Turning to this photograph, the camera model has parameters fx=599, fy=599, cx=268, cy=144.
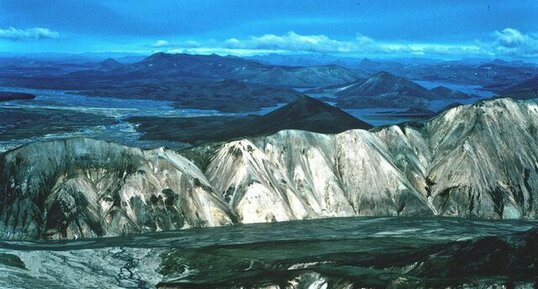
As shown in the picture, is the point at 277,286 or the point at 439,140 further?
the point at 439,140

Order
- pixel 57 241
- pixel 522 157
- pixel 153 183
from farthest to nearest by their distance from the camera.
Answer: pixel 522 157
pixel 153 183
pixel 57 241

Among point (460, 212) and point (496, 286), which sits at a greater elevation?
point (496, 286)

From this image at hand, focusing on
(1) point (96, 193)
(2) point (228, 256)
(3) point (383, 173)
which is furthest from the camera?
(3) point (383, 173)

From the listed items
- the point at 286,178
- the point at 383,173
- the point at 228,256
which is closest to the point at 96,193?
the point at 228,256

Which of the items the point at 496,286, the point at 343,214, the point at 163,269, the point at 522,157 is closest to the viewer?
the point at 496,286

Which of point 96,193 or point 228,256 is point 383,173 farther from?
point 96,193

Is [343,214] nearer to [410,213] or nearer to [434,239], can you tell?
[410,213]

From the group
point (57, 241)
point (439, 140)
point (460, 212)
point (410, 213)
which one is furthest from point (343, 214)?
point (57, 241)
